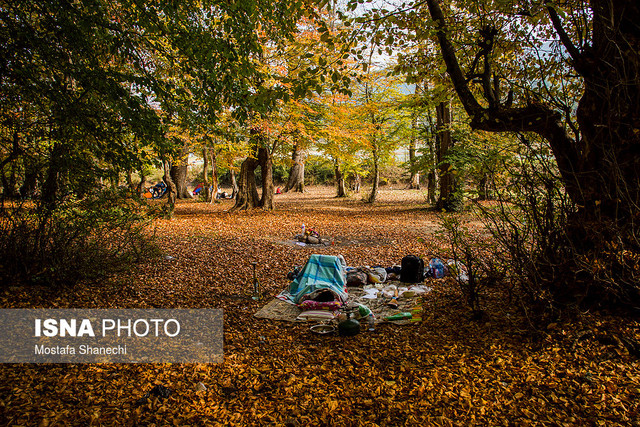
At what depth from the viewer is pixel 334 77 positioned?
11.1 ft

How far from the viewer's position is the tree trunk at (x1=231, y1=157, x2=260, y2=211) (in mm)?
13789

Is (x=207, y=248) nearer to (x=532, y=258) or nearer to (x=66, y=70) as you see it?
(x=66, y=70)

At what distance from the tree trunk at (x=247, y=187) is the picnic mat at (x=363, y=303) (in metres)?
9.50

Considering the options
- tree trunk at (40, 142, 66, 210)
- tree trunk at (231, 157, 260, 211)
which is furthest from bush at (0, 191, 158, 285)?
tree trunk at (231, 157, 260, 211)

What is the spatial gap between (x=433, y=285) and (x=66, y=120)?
526 centimetres

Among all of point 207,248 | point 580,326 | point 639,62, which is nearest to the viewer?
point 639,62

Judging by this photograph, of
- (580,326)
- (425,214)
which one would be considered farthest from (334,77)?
(425,214)

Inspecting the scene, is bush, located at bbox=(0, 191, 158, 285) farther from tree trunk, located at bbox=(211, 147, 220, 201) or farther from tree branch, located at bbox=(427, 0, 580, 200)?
tree trunk, located at bbox=(211, 147, 220, 201)

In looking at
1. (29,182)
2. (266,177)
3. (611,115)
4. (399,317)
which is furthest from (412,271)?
(266,177)

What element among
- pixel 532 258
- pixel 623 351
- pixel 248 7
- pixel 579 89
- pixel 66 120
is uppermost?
pixel 248 7

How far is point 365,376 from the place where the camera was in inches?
115

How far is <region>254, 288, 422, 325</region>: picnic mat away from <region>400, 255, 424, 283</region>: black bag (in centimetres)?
71

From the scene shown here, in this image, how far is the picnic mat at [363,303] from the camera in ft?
13.9

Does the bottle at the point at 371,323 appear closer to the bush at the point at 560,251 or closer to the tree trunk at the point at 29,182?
the bush at the point at 560,251
